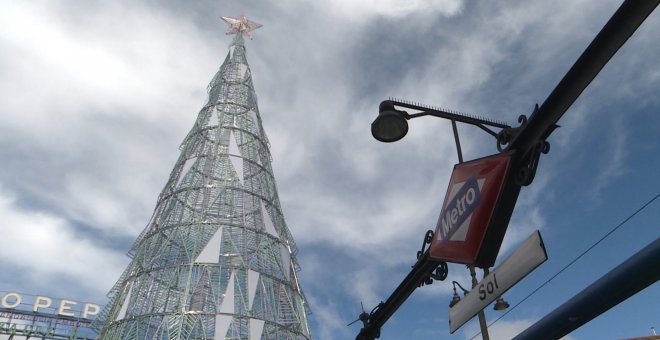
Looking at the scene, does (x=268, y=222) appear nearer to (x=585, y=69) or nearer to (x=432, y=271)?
(x=432, y=271)

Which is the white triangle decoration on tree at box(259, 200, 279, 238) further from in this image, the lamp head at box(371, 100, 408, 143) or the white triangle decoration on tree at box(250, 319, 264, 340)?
the lamp head at box(371, 100, 408, 143)

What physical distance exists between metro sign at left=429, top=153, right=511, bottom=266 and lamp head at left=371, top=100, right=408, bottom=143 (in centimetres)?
82

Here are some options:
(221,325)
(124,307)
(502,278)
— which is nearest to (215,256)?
(221,325)

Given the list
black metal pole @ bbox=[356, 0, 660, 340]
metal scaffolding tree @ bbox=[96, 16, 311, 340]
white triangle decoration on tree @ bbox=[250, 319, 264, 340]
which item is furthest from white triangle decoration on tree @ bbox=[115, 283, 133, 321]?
black metal pole @ bbox=[356, 0, 660, 340]

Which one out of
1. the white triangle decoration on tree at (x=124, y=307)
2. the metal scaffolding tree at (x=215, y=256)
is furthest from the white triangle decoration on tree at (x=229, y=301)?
the white triangle decoration on tree at (x=124, y=307)

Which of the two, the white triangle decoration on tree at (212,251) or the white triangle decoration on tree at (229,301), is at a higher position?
the white triangle decoration on tree at (212,251)

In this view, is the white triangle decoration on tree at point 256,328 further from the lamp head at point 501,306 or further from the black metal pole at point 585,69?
the black metal pole at point 585,69

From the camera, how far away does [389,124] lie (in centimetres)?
570

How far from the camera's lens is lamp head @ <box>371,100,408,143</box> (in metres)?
5.65

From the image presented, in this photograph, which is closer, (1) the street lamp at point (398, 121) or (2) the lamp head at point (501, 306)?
(1) the street lamp at point (398, 121)

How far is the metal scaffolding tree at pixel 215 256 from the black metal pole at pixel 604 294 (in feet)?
78.3

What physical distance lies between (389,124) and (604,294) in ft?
9.61

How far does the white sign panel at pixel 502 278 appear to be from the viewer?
3910 mm

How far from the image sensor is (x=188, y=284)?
92.9ft
